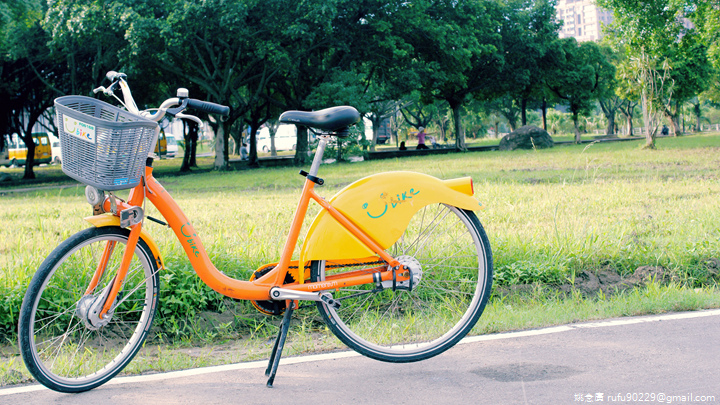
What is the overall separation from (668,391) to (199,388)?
2339 millimetres

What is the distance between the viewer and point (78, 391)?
10.3 ft

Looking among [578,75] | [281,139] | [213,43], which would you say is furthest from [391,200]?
[281,139]

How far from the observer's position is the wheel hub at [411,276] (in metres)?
3.47

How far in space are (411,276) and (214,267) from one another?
3.62ft

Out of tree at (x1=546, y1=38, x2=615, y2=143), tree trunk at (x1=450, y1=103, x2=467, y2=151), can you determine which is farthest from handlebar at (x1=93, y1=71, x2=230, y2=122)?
tree at (x1=546, y1=38, x2=615, y2=143)

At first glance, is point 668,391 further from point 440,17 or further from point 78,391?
point 440,17

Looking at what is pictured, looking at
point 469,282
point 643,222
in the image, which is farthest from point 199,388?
point 643,222

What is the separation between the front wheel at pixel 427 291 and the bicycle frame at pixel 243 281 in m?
0.06

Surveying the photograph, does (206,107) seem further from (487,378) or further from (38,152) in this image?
(38,152)

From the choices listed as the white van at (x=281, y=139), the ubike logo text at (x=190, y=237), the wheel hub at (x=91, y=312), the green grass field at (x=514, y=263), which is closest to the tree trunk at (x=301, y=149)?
the green grass field at (x=514, y=263)

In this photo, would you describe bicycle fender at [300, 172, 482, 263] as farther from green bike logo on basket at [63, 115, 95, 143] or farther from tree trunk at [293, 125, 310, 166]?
tree trunk at [293, 125, 310, 166]

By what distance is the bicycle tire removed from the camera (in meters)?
2.99

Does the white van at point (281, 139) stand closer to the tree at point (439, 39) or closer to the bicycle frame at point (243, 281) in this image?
the tree at point (439, 39)

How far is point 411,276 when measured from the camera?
3.48 m
